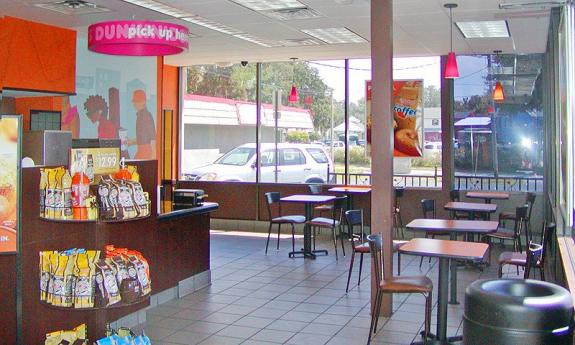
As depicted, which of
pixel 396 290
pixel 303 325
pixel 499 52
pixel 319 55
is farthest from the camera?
pixel 319 55

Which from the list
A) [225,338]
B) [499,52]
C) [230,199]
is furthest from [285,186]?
[225,338]

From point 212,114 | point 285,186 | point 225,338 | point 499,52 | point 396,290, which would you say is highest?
point 499,52

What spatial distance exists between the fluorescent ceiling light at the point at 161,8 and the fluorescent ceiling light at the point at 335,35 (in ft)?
5.77

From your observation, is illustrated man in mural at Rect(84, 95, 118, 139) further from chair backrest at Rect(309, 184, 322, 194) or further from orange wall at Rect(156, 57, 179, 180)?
chair backrest at Rect(309, 184, 322, 194)

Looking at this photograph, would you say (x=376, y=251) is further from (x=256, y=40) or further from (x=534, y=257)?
(x=256, y=40)

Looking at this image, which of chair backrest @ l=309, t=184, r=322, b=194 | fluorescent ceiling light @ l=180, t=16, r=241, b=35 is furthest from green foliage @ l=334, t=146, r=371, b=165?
fluorescent ceiling light @ l=180, t=16, r=241, b=35

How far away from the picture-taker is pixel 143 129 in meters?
9.19

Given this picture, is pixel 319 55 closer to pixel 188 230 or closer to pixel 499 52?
pixel 499 52

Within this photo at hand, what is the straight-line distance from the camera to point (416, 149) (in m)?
10.3

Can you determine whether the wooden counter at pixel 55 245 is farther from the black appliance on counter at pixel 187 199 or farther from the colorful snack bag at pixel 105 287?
the black appliance on counter at pixel 187 199

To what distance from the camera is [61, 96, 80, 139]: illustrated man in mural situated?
26.0 ft

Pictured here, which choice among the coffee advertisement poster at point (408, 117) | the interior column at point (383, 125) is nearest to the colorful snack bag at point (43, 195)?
the interior column at point (383, 125)

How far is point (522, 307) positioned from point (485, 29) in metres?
5.45

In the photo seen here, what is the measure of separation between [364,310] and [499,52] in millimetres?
5417
